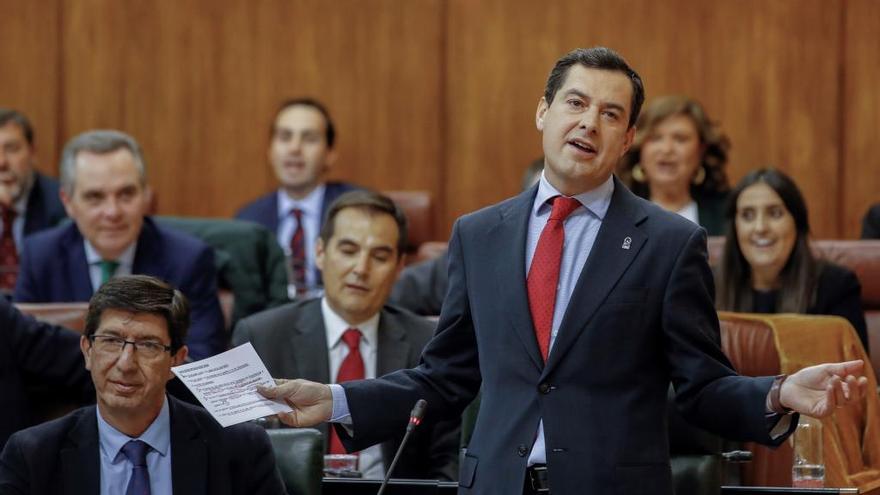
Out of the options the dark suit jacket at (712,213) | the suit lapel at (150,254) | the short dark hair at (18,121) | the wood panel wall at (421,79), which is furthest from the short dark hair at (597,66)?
the wood panel wall at (421,79)

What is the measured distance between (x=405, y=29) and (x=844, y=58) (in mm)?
1811

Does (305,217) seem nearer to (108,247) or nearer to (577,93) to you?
(108,247)

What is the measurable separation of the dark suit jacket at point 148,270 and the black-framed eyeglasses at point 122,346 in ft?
3.61

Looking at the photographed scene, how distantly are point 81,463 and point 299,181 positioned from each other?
275 cm

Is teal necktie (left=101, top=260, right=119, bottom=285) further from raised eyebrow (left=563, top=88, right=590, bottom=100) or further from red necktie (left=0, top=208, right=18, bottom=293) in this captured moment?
raised eyebrow (left=563, top=88, right=590, bottom=100)

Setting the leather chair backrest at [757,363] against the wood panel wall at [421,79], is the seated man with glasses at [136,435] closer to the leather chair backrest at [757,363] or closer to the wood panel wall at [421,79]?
the leather chair backrest at [757,363]

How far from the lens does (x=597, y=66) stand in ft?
7.16

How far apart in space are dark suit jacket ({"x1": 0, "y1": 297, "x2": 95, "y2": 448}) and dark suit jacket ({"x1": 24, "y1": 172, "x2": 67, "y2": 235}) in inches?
74.4

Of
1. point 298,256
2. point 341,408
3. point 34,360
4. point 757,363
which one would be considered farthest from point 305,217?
point 341,408

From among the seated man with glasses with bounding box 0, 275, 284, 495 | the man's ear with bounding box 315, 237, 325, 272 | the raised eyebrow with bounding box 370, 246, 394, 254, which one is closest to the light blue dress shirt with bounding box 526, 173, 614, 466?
the seated man with glasses with bounding box 0, 275, 284, 495

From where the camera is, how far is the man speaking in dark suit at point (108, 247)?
4.00m

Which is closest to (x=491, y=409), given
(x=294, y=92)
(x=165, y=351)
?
(x=165, y=351)

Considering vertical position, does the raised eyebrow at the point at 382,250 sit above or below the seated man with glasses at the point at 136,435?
above

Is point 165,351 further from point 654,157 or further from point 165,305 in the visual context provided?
point 654,157
